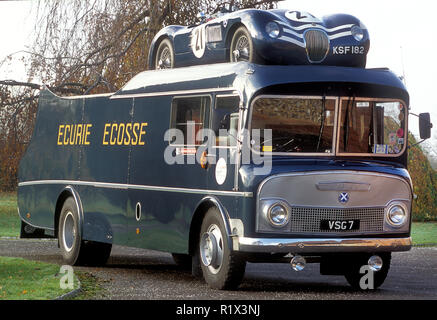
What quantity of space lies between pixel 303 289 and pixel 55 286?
10.4ft

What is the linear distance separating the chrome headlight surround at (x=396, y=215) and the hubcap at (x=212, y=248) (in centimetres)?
207

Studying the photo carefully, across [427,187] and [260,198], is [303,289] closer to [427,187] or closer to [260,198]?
[260,198]

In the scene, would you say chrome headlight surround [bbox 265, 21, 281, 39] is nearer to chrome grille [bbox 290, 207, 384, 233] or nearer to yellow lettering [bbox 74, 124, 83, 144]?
chrome grille [bbox 290, 207, 384, 233]

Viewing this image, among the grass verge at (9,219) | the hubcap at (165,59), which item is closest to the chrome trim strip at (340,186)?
the hubcap at (165,59)

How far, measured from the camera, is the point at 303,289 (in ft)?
47.7

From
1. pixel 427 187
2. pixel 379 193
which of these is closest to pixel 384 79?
pixel 379 193

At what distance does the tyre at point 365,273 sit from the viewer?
14.6 meters

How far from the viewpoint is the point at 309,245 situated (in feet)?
43.5

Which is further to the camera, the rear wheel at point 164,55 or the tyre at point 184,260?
the tyre at point 184,260

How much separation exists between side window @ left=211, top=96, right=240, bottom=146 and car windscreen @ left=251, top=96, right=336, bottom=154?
1.08 ft

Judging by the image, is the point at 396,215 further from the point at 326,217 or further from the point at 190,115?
the point at 190,115

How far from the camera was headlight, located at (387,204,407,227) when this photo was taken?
13.8 meters

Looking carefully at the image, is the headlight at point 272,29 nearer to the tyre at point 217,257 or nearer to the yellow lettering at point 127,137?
the tyre at point 217,257

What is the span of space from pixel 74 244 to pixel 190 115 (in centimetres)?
423
